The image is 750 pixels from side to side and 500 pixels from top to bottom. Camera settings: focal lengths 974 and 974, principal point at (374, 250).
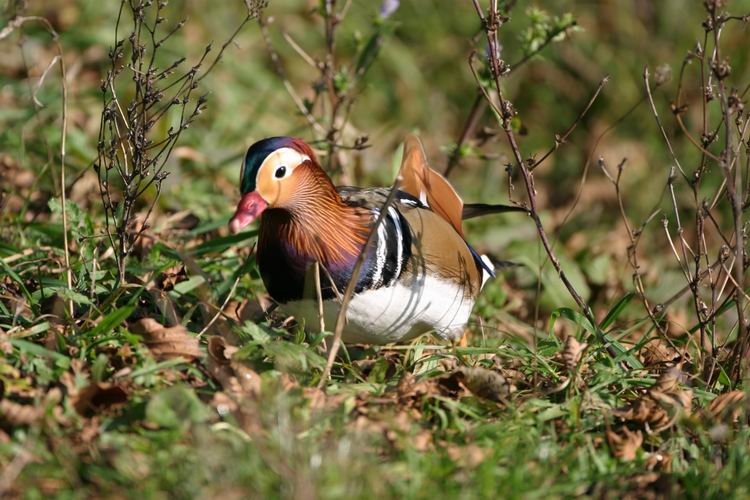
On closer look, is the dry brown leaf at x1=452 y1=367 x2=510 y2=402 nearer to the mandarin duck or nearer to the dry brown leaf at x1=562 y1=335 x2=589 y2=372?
the dry brown leaf at x1=562 y1=335 x2=589 y2=372

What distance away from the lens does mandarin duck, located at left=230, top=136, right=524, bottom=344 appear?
3.07 m

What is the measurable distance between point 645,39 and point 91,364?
18.0 ft

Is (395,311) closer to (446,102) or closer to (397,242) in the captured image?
(397,242)

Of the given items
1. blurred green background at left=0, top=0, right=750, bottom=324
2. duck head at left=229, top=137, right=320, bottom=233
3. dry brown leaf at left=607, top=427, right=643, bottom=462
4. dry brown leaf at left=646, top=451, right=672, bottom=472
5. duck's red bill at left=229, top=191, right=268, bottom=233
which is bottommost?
dry brown leaf at left=646, top=451, right=672, bottom=472

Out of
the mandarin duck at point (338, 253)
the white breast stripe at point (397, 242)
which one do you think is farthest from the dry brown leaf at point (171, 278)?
the white breast stripe at point (397, 242)

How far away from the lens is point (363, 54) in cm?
444

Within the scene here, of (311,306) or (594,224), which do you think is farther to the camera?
(594,224)

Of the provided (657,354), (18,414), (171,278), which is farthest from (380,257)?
(18,414)

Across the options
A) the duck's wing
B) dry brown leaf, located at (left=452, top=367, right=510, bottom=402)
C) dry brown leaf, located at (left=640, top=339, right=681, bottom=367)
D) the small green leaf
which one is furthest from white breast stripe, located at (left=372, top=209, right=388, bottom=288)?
dry brown leaf, located at (left=640, top=339, right=681, bottom=367)

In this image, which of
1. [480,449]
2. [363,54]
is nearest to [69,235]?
[363,54]

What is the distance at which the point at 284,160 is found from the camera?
3066 mm

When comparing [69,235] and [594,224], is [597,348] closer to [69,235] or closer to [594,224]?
[69,235]

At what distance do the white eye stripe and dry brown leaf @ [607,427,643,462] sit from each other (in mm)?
1265

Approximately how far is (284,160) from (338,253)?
0.36 meters
